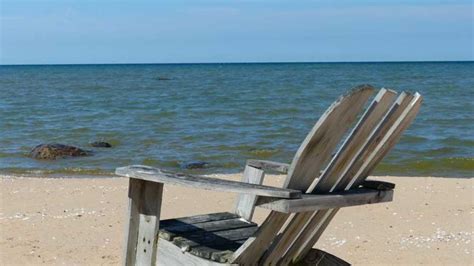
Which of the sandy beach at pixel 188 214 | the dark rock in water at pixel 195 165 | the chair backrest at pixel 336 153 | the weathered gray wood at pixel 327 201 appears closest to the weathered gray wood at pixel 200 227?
the chair backrest at pixel 336 153

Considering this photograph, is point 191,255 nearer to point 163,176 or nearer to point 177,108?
point 163,176

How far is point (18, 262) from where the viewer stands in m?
5.88

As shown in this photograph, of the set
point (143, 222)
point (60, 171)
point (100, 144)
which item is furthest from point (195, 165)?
point (143, 222)

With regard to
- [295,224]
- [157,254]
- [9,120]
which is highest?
[295,224]

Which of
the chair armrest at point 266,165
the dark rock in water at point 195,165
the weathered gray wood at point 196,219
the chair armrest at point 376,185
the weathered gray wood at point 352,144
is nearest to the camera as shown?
the weathered gray wood at point 352,144

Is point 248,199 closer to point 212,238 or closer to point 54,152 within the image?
point 212,238

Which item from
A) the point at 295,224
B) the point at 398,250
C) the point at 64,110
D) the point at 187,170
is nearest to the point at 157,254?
the point at 295,224

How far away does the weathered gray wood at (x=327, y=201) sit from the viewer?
10.0 feet

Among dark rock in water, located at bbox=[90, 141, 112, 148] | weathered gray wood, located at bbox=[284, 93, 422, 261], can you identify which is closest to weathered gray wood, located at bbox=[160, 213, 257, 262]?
weathered gray wood, located at bbox=[284, 93, 422, 261]

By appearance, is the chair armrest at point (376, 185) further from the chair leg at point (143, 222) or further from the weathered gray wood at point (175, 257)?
the chair leg at point (143, 222)

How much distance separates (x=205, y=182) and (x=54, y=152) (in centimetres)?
1192

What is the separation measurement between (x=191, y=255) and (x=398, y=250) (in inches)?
122

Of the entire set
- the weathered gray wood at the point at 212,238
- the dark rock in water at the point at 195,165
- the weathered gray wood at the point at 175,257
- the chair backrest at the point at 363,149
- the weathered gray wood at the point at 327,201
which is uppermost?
the chair backrest at the point at 363,149

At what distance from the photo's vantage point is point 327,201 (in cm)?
323
